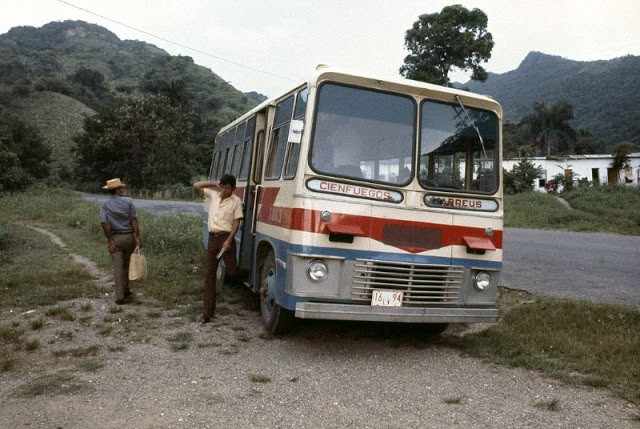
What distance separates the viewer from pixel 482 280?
6.07 metres

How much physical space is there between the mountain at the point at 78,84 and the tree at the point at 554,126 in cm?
3992

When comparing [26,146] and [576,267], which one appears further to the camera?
[26,146]

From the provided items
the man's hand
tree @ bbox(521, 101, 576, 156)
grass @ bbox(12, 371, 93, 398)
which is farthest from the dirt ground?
tree @ bbox(521, 101, 576, 156)

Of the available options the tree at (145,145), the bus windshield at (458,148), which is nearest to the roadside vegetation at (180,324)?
the bus windshield at (458,148)

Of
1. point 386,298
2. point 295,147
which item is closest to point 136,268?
point 295,147

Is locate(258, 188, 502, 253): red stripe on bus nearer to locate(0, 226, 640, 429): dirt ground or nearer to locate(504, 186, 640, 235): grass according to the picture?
locate(0, 226, 640, 429): dirt ground

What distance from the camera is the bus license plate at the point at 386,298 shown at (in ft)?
18.3

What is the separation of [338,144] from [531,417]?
304 centimetres

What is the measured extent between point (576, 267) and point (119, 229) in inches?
377

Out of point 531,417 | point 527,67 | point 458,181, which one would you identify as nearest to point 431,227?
point 458,181

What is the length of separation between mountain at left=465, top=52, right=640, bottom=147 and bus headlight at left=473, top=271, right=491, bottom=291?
50.4 meters


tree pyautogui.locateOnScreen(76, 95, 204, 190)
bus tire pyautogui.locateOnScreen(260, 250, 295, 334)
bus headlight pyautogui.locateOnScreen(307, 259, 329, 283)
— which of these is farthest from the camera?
tree pyautogui.locateOnScreen(76, 95, 204, 190)

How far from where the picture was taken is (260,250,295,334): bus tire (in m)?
6.35

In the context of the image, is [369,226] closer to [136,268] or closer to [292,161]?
[292,161]
